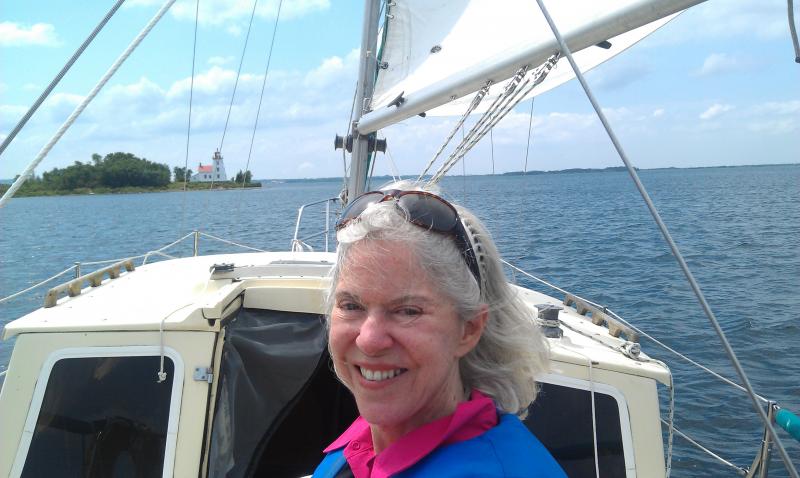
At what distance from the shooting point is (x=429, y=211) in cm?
153

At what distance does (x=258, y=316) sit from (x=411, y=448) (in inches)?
96.5

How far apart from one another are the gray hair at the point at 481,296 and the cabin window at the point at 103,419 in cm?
177

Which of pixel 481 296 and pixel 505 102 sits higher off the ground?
pixel 505 102

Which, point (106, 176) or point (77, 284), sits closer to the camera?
Answer: point (77, 284)

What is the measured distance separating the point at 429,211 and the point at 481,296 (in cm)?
26

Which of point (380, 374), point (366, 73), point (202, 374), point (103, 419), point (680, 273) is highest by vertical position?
point (366, 73)

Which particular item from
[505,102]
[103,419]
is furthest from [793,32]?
[103,419]

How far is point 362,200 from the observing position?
1694mm

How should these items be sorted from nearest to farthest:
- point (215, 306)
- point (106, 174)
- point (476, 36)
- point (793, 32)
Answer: point (793, 32)
point (215, 306)
point (476, 36)
point (106, 174)

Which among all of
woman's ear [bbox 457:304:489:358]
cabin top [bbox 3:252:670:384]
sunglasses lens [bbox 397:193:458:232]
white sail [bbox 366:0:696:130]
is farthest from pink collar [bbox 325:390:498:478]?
white sail [bbox 366:0:696:130]

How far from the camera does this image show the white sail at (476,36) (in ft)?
9.72

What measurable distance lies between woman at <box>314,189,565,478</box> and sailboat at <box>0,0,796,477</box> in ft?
5.08

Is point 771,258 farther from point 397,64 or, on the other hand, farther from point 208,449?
point 208,449

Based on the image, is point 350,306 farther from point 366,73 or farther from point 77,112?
point 366,73
